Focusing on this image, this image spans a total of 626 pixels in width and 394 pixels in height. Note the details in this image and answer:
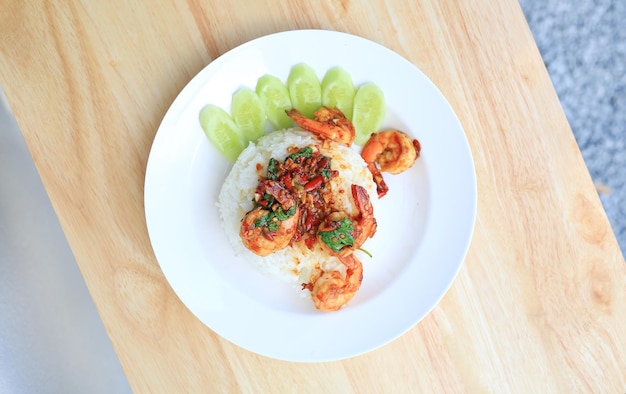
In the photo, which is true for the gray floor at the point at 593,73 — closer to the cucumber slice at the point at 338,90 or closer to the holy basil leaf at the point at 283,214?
the cucumber slice at the point at 338,90

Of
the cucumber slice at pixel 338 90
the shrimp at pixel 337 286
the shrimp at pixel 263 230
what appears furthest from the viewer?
the cucumber slice at pixel 338 90

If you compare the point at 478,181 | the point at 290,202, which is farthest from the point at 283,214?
the point at 478,181

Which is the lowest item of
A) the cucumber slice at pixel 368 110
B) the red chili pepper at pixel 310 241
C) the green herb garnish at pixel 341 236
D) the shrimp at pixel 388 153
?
the green herb garnish at pixel 341 236

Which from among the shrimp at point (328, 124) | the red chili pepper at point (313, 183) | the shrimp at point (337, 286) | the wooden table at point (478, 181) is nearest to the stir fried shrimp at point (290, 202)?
the red chili pepper at point (313, 183)

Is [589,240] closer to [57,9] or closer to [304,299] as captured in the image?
[304,299]

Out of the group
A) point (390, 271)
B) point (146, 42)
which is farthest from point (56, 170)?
point (390, 271)
